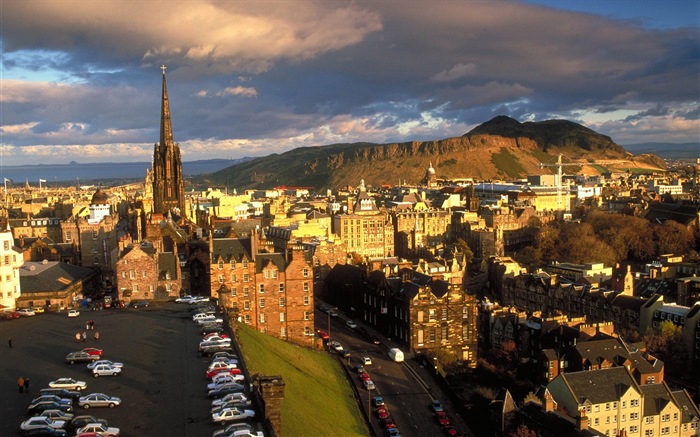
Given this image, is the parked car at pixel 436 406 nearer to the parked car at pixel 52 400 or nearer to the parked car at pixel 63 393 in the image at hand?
the parked car at pixel 63 393

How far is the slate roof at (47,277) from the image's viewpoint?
178 feet

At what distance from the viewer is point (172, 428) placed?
2652 cm

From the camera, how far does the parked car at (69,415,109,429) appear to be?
2617cm

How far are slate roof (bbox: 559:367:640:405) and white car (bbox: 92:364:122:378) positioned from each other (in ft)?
93.2

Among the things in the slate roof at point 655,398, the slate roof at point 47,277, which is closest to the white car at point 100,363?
the slate roof at point 47,277

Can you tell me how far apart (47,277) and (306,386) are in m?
25.3

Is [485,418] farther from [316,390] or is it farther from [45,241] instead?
[45,241]

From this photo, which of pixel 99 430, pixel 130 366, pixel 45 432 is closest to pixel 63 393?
pixel 45 432

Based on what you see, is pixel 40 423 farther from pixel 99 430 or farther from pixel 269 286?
pixel 269 286

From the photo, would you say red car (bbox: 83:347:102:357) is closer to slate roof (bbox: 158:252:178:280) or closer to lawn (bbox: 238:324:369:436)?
lawn (bbox: 238:324:369:436)

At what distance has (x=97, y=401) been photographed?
2853 centimetres

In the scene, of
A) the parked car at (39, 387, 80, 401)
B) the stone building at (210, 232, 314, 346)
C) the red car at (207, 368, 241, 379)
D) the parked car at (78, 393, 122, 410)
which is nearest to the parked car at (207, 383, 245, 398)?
the red car at (207, 368, 241, 379)

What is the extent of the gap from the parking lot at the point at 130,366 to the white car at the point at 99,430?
0.66m

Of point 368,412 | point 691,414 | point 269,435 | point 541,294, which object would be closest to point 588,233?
point 541,294
